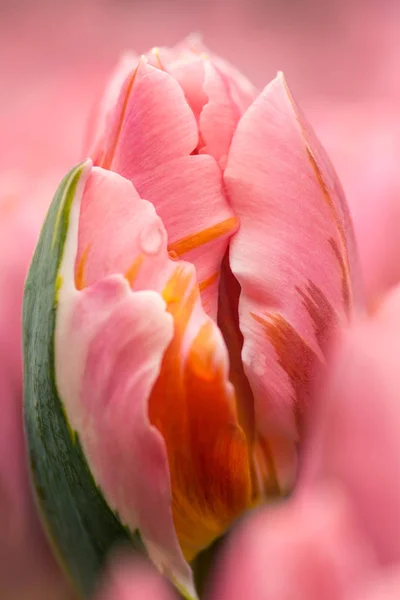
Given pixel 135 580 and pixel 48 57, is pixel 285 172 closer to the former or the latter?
pixel 135 580

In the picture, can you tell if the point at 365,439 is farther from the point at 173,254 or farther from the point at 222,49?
the point at 222,49

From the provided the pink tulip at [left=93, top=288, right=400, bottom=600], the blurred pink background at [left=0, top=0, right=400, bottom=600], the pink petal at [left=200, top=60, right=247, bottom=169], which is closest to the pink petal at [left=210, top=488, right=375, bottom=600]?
the pink tulip at [left=93, top=288, right=400, bottom=600]

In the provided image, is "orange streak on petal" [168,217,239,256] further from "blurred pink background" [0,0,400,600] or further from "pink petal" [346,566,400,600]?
"blurred pink background" [0,0,400,600]

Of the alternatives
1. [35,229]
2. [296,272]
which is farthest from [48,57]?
[296,272]

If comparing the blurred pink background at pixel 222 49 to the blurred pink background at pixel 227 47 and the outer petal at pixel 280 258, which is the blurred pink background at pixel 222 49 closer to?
the blurred pink background at pixel 227 47

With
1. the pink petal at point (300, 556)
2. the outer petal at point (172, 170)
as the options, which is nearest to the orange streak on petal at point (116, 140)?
the outer petal at point (172, 170)

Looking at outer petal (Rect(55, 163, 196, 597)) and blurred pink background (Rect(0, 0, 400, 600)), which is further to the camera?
blurred pink background (Rect(0, 0, 400, 600))

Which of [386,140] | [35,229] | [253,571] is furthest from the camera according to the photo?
[386,140]
